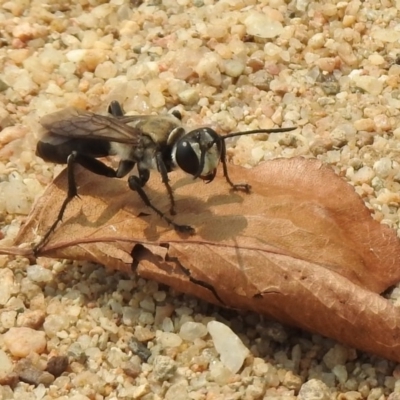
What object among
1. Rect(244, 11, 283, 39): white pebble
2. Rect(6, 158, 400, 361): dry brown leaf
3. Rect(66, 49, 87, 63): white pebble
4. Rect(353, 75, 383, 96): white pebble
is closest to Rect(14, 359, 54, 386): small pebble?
Rect(6, 158, 400, 361): dry brown leaf

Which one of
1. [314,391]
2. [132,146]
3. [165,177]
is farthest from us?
[132,146]

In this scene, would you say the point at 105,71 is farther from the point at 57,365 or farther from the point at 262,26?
the point at 57,365

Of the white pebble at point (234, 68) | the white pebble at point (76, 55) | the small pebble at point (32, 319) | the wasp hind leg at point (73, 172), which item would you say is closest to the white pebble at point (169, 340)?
the small pebble at point (32, 319)

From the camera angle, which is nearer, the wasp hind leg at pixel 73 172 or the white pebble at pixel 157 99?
the wasp hind leg at pixel 73 172

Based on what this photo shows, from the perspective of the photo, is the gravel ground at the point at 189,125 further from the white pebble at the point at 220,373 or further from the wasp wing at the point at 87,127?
the wasp wing at the point at 87,127

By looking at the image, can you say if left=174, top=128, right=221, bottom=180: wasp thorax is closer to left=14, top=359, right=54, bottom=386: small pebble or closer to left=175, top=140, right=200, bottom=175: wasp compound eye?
left=175, top=140, right=200, bottom=175: wasp compound eye

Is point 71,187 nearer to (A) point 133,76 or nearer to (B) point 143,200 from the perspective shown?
(B) point 143,200

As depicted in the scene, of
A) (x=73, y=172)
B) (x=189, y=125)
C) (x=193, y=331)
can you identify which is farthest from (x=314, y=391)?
(x=189, y=125)
